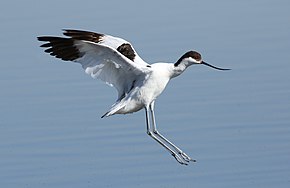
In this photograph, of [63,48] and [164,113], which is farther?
[164,113]

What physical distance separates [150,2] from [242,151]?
22.9ft

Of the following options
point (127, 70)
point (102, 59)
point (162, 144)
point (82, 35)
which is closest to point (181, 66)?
point (127, 70)

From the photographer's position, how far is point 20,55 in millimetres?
16141

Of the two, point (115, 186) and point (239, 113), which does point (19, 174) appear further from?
point (239, 113)

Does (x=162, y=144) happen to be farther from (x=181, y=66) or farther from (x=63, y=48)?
(x=63, y=48)

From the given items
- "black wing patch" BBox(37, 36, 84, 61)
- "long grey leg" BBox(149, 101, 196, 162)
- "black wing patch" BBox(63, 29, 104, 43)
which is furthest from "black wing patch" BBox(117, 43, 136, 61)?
"black wing patch" BBox(37, 36, 84, 61)

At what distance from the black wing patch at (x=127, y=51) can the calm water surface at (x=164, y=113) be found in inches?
41.4

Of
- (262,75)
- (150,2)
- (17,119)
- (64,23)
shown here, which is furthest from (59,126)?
(150,2)

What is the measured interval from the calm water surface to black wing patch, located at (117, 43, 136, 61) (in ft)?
3.45

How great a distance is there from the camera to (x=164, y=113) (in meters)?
13.6

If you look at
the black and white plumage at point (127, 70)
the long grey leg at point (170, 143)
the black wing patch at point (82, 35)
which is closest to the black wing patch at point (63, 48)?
the black and white plumage at point (127, 70)

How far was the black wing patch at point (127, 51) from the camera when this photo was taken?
39.8ft

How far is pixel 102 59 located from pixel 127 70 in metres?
0.33

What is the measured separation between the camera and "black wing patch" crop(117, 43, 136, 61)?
12.1 m
